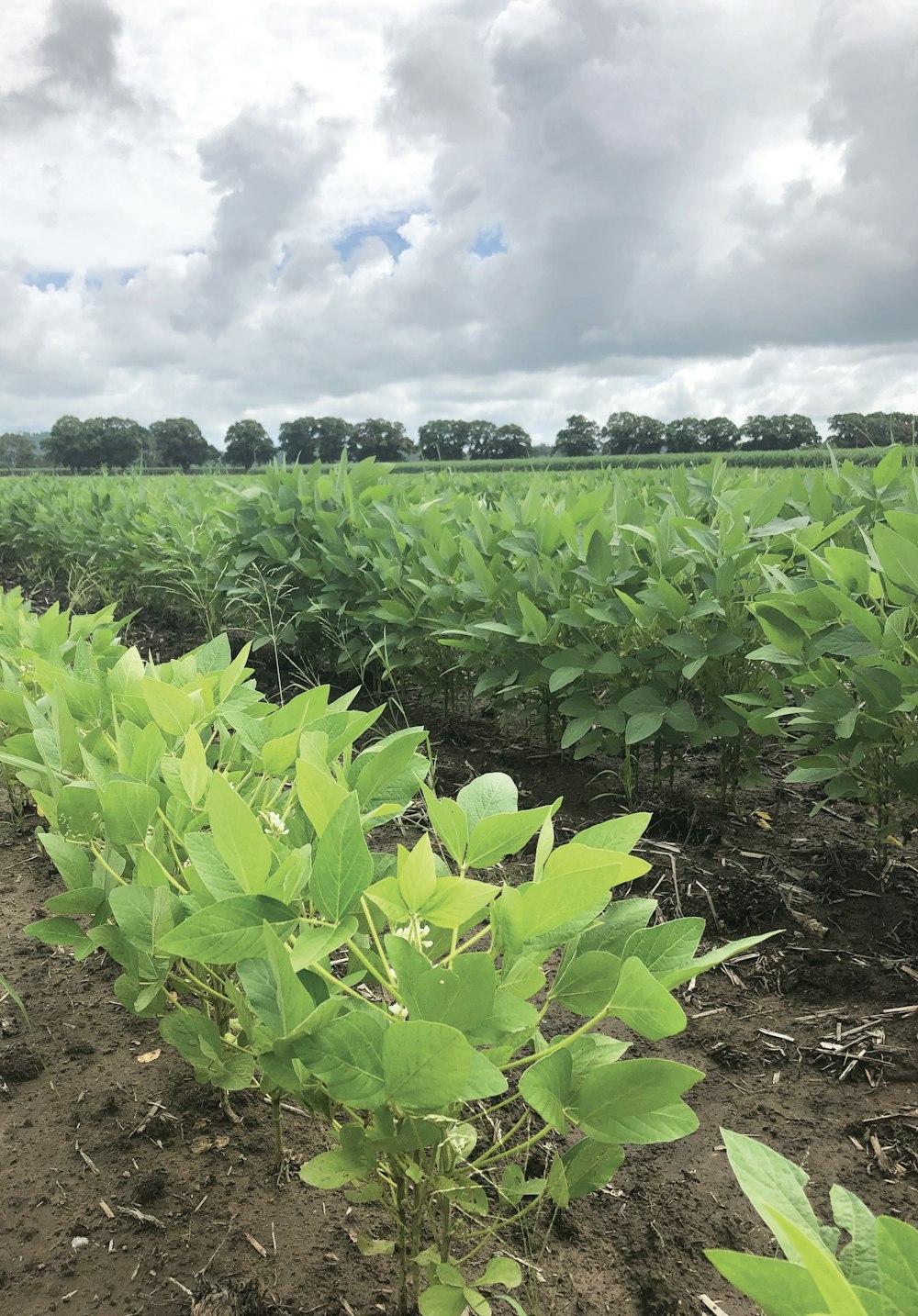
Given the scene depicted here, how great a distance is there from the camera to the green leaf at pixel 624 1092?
917mm

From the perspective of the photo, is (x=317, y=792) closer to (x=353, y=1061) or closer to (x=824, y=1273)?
(x=353, y=1061)

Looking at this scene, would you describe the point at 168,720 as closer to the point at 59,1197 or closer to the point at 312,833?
the point at 312,833

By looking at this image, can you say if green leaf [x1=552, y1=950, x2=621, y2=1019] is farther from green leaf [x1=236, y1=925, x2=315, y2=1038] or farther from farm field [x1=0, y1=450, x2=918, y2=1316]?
green leaf [x1=236, y1=925, x2=315, y2=1038]

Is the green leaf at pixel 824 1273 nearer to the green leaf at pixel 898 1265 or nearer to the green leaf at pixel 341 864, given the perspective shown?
the green leaf at pixel 898 1265

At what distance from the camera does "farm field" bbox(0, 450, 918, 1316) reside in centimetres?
147

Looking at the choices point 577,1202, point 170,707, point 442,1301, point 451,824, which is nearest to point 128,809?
point 170,707

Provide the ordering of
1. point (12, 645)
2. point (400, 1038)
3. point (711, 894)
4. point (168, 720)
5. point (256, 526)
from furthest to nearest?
point (256, 526)
point (12, 645)
point (711, 894)
point (168, 720)
point (400, 1038)

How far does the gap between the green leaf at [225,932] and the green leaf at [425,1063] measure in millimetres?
195

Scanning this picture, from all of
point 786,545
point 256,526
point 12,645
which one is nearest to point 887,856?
point 786,545

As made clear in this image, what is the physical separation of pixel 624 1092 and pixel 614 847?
29 cm

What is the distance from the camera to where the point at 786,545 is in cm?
330

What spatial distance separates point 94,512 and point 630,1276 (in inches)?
454

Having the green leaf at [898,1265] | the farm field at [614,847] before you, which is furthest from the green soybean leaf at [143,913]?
the green leaf at [898,1265]

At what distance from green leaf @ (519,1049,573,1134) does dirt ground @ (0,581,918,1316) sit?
630 millimetres
